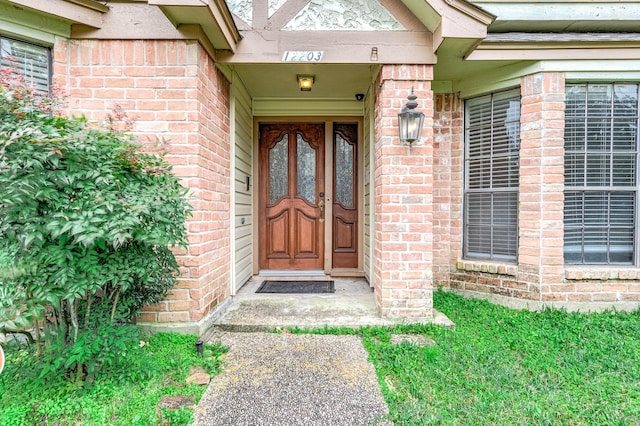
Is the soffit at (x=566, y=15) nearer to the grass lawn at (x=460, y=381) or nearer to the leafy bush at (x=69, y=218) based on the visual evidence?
the grass lawn at (x=460, y=381)

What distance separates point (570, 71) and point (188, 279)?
4.08m

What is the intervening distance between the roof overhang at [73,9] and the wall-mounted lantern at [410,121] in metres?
2.56

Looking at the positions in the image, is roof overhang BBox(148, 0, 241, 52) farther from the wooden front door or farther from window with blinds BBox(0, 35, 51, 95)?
the wooden front door

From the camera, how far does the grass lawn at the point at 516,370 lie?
69.2 inches

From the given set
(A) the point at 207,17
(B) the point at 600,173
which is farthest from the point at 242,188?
(B) the point at 600,173

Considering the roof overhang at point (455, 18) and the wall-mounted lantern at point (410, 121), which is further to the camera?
the wall-mounted lantern at point (410, 121)

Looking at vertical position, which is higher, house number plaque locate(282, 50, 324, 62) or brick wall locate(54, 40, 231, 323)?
house number plaque locate(282, 50, 324, 62)

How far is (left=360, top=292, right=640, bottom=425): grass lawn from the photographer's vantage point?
69.2 inches

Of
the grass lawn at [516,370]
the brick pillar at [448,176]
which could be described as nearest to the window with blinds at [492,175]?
the brick pillar at [448,176]

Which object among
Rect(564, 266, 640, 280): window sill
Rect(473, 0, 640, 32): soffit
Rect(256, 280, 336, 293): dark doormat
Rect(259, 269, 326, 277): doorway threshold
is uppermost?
Rect(473, 0, 640, 32): soffit

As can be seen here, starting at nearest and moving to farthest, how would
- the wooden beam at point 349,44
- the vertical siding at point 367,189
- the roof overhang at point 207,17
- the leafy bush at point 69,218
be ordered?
the leafy bush at point 69,218 < the roof overhang at point 207,17 < the wooden beam at point 349,44 < the vertical siding at point 367,189

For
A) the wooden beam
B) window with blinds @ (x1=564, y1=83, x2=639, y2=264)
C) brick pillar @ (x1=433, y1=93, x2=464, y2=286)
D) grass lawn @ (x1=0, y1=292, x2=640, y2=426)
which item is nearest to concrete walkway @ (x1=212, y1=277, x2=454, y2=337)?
grass lawn @ (x1=0, y1=292, x2=640, y2=426)

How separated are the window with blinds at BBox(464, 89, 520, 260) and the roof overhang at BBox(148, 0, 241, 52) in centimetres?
271

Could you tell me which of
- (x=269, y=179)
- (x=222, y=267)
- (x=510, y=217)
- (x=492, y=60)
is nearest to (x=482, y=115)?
(x=492, y=60)
